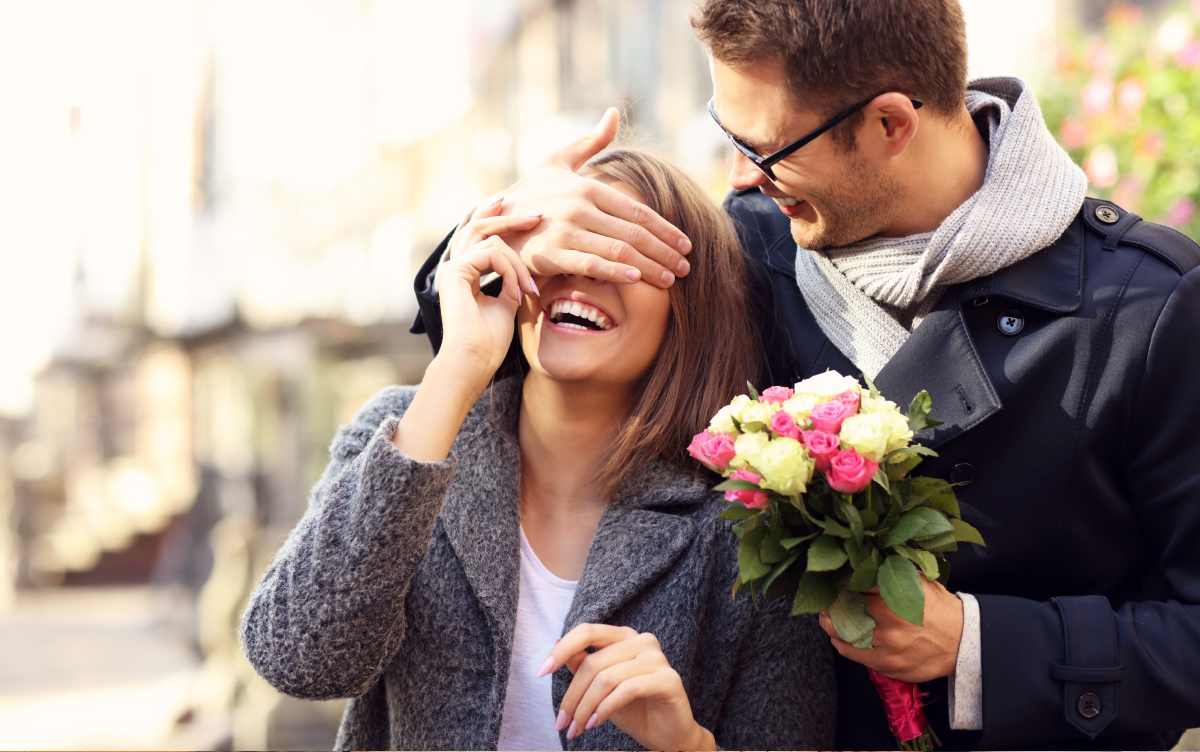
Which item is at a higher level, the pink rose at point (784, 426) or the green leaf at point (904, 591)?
the pink rose at point (784, 426)

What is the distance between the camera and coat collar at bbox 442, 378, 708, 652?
2420 millimetres

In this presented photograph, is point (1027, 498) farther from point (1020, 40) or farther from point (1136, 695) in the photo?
point (1020, 40)

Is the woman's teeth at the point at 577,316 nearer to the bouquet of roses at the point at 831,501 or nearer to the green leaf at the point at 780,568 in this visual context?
A: the bouquet of roses at the point at 831,501

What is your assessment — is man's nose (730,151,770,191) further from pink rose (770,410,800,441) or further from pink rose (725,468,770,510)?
pink rose (725,468,770,510)

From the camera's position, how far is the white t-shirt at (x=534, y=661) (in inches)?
95.3

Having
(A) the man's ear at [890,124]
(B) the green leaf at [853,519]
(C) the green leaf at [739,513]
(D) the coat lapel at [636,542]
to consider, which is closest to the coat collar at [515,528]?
(D) the coat lapel at [636,542]

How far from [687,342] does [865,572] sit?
37.6 inches

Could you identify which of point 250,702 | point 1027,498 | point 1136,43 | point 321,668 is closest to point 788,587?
point 1027,498

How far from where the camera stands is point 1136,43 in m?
5.36

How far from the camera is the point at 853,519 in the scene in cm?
189

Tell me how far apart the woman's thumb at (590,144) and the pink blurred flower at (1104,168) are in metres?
3.11

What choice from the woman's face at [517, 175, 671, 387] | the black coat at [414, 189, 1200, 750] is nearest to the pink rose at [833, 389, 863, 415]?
the black coat at [414, 189, 1200, 750]

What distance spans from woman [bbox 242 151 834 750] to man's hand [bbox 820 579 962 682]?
337mm

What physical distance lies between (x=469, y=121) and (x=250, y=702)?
7376mm
